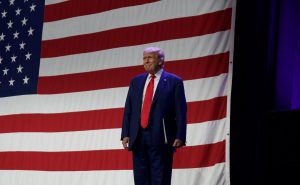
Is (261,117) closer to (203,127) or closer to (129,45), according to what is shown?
(203,127)

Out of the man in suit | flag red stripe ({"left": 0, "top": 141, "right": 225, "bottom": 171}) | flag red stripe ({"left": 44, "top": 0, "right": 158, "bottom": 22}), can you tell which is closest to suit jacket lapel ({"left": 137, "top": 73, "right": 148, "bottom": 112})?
the man in suit

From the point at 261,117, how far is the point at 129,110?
3.30 ft

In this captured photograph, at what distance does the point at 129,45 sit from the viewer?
193 inches

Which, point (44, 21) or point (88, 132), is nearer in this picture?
point (88, 132)

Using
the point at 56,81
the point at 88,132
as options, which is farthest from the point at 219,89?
the point at 56,81

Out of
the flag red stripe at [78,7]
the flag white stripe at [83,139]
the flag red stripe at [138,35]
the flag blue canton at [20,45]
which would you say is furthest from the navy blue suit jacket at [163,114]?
the flag blue canton at [20,45]

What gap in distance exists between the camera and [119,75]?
493cm

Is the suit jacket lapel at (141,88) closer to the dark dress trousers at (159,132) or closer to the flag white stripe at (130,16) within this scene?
the dark dress trousers at (159,132)

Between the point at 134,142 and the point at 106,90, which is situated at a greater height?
the point at 106,90

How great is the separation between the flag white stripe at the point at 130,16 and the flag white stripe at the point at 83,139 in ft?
3.22

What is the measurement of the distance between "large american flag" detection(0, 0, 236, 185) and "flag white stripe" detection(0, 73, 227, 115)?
0.01 metres

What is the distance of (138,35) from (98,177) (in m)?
1.38

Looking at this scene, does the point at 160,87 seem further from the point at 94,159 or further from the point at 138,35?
the point at 94,159

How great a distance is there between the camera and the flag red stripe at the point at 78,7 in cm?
507
